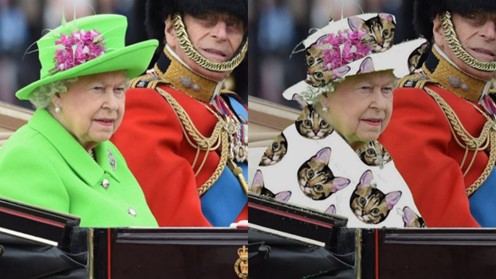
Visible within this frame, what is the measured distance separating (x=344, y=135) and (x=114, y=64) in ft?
2.88

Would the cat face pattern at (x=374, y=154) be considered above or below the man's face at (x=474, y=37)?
below

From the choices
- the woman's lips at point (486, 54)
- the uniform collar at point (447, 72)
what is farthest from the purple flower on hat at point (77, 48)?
the woman's lips at point (486, 54)

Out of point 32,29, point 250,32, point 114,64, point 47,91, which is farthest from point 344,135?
point 32,29

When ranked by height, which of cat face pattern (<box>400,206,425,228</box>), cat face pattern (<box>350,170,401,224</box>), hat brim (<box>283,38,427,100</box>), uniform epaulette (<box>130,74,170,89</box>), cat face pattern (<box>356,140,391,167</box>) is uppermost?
hat brim (<box>283,38,427,100</box>)

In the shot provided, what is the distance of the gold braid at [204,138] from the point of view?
15.6 feet

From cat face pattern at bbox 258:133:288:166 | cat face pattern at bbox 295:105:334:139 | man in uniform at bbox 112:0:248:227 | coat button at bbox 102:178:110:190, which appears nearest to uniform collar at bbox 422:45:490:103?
cat face pattern at bbox 295:105:334:139

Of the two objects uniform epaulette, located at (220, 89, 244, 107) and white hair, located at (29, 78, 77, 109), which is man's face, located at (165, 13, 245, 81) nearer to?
uniform epaulette, located at (220, 89, 244, 107)

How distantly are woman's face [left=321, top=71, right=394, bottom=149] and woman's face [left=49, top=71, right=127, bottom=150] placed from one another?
0.76 meters

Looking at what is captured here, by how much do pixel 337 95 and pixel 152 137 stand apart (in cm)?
69

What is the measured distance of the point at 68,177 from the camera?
4.69 m

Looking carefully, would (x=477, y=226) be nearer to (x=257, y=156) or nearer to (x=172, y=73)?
(x=257, y=156)

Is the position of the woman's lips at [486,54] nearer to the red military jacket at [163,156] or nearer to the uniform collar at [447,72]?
the uniform collar at [447,72]

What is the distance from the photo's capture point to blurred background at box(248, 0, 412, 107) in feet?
15.4

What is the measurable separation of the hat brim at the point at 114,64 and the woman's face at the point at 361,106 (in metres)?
0.67
